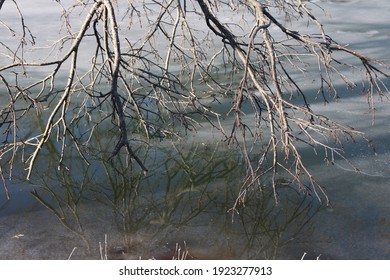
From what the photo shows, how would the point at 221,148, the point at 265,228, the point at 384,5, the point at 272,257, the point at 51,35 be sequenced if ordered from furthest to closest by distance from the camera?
the point at 384,5 < the point at 51,35 < the point at 221,148 < the point at 265,228 < the point at 272,257

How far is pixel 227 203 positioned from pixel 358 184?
3.36ft

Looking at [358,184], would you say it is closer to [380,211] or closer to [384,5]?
[380,211]

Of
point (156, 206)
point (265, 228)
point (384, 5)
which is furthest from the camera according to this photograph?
point (384, 5)

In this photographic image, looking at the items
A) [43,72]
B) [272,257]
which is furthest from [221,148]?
[43,72]

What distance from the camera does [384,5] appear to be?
1041cm

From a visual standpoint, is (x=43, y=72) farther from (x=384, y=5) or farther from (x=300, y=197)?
(x=384, y=5)

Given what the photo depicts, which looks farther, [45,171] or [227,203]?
[45,171]

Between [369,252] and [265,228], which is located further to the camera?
[265,228]
